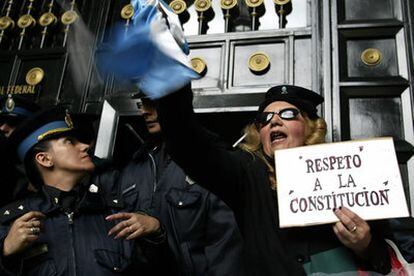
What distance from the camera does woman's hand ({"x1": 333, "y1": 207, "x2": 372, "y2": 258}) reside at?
1.77 meters

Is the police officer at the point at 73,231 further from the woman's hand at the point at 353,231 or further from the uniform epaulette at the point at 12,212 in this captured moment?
the woman's hand at the point at 353,231

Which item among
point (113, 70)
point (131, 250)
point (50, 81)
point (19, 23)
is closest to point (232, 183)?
point (113, 70)

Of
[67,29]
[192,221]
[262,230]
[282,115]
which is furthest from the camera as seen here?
[67,29]

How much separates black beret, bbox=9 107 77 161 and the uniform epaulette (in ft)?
1.75

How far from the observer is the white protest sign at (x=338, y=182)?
188 cm

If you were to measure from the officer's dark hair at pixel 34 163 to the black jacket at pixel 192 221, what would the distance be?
55cm

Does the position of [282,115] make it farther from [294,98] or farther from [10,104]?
[10,104]

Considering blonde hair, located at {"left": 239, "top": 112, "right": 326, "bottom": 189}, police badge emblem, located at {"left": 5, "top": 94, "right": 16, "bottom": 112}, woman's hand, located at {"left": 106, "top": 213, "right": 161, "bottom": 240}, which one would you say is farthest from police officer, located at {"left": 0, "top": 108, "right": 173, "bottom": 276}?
police badge emblem, located at {"left": 5, "top": 94, "right": 16, "bottom": 112}

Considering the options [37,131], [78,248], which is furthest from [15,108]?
[78,248]

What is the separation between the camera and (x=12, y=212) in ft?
8.82

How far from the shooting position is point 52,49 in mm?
4934

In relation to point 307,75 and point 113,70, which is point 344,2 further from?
point 113,70

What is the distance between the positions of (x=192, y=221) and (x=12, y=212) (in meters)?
0.97

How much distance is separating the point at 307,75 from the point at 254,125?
1608 mm
